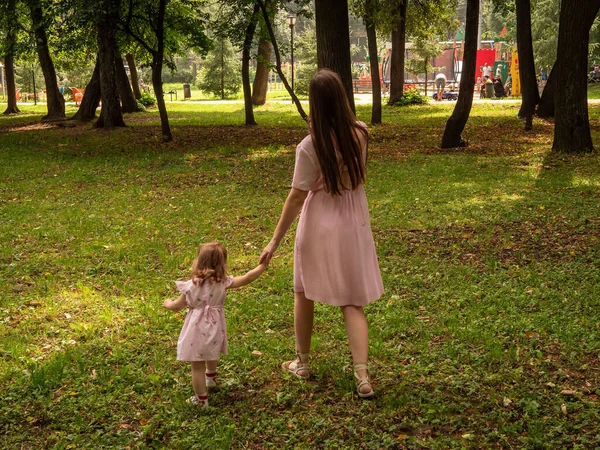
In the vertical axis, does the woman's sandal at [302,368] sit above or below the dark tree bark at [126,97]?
below

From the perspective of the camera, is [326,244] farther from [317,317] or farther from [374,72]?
[374,72]

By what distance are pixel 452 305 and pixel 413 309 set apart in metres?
0.34

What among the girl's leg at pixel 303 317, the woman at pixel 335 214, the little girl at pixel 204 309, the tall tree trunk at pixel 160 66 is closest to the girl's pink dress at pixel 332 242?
the woman at pixel 335 214

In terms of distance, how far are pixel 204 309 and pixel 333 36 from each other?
11293 millimetres

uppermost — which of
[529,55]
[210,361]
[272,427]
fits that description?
[529,55]

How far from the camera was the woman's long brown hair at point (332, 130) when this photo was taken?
4285 millimetres

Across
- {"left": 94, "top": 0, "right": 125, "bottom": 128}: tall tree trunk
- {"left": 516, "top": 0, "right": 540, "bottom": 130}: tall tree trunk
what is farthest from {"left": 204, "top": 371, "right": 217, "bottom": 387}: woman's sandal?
{"left": 516, "top": 0, "right": 540, "bottom": 130}: tall tree trunk

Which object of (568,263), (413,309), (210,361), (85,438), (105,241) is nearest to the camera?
(85,438)

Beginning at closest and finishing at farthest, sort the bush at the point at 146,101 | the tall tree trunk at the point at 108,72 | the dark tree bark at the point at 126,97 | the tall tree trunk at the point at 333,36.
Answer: the tall tree trunk at the point at 333,36
the tall tree trunk at the point at 108,72
the dark tree bark at the point at 126,97
the bush at the point at 146,101

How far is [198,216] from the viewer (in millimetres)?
10297

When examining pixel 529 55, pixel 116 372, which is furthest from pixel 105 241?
pixel 529 55

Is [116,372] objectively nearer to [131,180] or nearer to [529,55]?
[131,180]

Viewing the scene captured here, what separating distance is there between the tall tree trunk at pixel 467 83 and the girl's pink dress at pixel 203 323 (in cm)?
1154

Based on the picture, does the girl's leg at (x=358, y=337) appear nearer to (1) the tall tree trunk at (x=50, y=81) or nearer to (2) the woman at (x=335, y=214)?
(2) the woman at (x=335, y=214)
